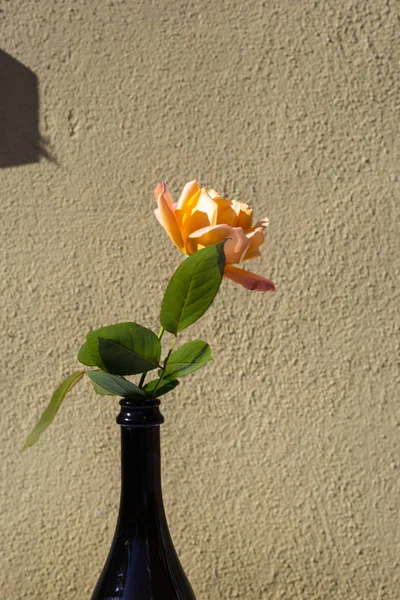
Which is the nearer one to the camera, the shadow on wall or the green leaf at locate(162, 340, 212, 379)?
the green leaf at locate(162, 340, 212, 379)

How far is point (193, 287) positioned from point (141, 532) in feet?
0.65

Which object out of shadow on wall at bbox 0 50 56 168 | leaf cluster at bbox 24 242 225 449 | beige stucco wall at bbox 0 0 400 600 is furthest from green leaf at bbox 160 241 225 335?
shadow on wall at bbox 0 50 56 168

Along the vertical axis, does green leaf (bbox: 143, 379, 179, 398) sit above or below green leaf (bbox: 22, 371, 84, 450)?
above

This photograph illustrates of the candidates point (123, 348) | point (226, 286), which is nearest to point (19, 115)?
point (226, 286)

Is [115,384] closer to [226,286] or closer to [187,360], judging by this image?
[187,360]

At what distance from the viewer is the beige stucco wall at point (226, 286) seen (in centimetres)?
70

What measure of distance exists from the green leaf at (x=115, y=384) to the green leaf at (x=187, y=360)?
2 centimetres

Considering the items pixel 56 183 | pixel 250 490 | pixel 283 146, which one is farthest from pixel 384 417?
pixel 56 183

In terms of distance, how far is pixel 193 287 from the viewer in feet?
1.52

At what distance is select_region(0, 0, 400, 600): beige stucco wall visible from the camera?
70cm

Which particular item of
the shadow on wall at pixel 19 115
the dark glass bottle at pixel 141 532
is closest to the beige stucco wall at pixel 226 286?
the shadow on wall at pixel 19 115

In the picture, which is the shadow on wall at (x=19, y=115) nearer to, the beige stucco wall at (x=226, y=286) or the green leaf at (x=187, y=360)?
the beige stucco wall at (x=226, y=286)

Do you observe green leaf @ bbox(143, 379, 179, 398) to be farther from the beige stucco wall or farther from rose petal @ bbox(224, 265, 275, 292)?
the beige stucco wall

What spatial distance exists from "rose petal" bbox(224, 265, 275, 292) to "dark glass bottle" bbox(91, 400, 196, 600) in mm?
112
